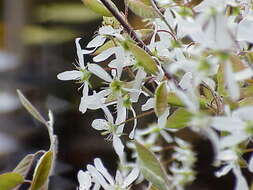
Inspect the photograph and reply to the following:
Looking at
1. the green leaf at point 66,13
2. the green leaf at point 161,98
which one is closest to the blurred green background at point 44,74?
the green leaf at point 66,13

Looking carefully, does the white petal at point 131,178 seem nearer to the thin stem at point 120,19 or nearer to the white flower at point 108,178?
the white flower at point 108,178

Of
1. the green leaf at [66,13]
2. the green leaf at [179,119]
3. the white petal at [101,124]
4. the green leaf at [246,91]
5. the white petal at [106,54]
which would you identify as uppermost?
the white petal at [106,54]

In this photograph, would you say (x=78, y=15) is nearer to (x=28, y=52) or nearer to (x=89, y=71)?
(x=28, y=52)

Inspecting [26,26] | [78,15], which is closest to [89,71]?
[78,15]

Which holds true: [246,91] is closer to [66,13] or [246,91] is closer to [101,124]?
[101,124]

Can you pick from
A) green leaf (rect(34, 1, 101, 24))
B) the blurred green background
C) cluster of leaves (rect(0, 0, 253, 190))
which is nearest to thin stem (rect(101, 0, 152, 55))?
cluster of leaves (rect(0, 0, 253, 190))

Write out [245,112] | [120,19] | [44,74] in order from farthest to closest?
[44,74] → [120,19] → [245,112]

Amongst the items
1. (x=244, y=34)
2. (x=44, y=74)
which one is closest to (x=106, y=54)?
(x=244, y=34)
